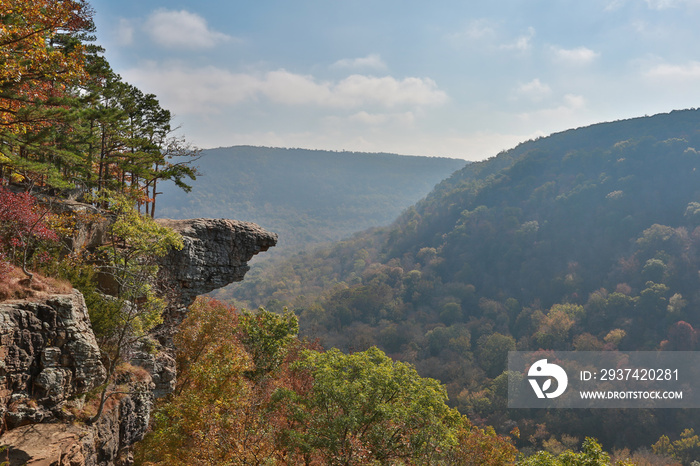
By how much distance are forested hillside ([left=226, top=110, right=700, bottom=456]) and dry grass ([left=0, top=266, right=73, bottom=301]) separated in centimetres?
6274

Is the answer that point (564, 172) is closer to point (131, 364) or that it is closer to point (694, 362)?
point (694, 362)

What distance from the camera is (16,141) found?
14766mm

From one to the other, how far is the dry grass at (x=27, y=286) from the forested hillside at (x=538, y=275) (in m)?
62.7

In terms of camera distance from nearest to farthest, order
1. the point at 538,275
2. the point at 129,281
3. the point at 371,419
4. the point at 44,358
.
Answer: the point at 44,358 < the point at 129,281 < the point at 371,419 < the point at 538,275

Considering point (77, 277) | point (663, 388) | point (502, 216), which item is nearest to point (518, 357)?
point (663, 388)

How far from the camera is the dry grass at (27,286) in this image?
476 inches

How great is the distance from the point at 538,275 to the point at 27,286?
117447 mm

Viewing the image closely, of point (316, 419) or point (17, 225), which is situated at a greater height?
point (17, 225)

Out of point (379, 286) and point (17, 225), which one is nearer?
point (17, 225)

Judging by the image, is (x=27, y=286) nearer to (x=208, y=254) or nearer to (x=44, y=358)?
(x=44, y=358)

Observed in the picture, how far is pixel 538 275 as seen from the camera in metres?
114

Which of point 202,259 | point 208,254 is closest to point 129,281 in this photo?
point 202,259

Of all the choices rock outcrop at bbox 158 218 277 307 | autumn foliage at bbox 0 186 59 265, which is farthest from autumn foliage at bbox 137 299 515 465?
autumn foliage at bbox 0 186 59 265

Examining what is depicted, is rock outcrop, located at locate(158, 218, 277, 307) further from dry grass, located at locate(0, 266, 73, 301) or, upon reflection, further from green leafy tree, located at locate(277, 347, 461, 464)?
green leafy tree, located at locate(277, 347, 461, 464)
